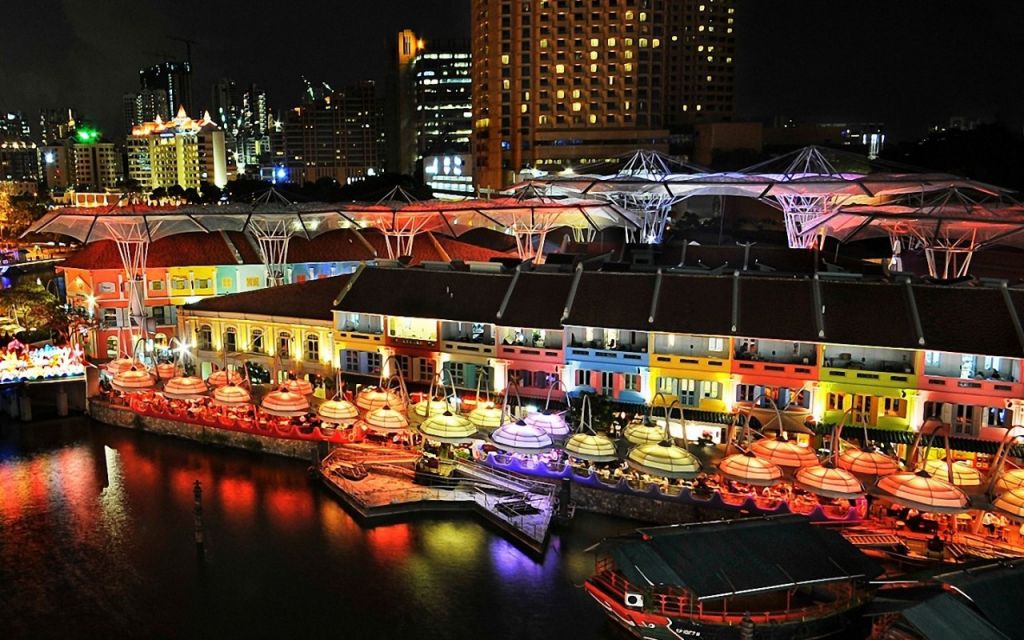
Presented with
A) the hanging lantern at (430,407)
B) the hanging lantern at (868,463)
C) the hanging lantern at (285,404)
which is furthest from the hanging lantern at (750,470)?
the hanging lantern at (285,404)

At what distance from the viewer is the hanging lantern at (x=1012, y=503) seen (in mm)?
27578

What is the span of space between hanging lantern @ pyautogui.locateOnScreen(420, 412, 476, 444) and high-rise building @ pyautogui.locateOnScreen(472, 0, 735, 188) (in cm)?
9557

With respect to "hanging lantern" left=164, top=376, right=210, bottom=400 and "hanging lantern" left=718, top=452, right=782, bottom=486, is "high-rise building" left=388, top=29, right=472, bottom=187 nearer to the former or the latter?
"hanging lantern" left=164, top=376, right=210, bottom=400

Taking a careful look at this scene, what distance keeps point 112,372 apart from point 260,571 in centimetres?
2345

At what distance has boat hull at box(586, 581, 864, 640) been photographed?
81.0 ft

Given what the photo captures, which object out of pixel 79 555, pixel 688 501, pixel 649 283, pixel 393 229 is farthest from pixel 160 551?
pixel 393 229

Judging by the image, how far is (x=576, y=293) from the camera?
3922 cm

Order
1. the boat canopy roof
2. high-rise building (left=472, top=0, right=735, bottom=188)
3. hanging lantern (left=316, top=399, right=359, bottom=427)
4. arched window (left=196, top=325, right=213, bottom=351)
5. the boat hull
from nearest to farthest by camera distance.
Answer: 1. the boat hull
2. the boat canopy roof
3. hanging lantern (left=316, top=399, right=359, bottom=427)
4. arched window (left=196, top=325, right=213, bottom=351)
5. high-rise building (left=472, top=0, right=735, bottom=188)

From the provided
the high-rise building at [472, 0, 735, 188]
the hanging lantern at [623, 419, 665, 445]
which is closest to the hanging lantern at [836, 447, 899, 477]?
the hanging lantern at [623, 419, 665, 445]

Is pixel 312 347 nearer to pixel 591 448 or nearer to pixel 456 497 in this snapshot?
pixel 456 497

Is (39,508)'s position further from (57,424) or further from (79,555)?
(57,424)

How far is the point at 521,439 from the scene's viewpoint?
111ft

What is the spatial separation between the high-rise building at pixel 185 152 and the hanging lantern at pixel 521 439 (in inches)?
6887

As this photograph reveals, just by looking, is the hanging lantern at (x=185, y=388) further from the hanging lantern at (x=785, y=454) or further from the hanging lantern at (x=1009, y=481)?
the hanging lantern at (x=1009, y=481)
